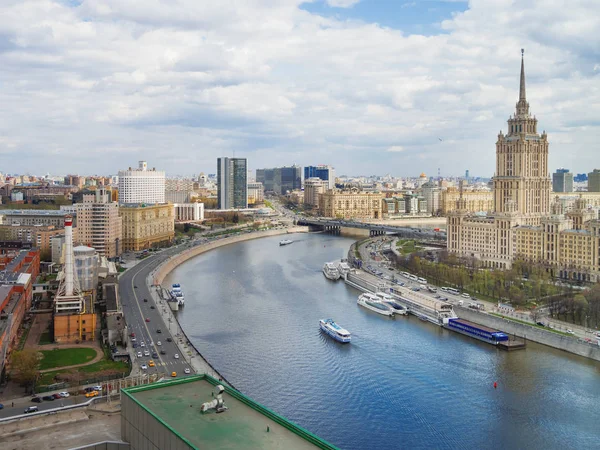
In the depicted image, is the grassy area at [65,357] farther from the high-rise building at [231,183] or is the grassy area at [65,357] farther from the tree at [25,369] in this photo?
the high-rise building at [231,183]

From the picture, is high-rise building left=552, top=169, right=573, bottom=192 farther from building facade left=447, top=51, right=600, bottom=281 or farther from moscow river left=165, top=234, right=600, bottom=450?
moscow river left=165, top=234, right=600, bottom=450

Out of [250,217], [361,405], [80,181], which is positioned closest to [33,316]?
[361,405]

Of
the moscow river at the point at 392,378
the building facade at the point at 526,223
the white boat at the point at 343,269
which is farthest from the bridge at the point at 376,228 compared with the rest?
the moscow river at the point at 392,378

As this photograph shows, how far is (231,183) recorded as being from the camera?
3703 inches

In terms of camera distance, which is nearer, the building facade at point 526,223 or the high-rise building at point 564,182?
the building facade at point 526,223

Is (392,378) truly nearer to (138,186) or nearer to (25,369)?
(25,369)

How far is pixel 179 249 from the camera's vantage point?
53375mm

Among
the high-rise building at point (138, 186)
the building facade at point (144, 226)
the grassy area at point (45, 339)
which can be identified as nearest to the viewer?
the grassy area at point (45, 339)

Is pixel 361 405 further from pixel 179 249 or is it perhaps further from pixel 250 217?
pixel 250 217

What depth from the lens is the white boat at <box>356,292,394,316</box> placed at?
30266 millimetres

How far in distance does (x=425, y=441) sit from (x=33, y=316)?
1840 centimetres

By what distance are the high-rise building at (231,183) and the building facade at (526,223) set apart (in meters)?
50.2

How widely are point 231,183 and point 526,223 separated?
185 ft

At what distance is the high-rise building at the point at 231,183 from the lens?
92562 mm
